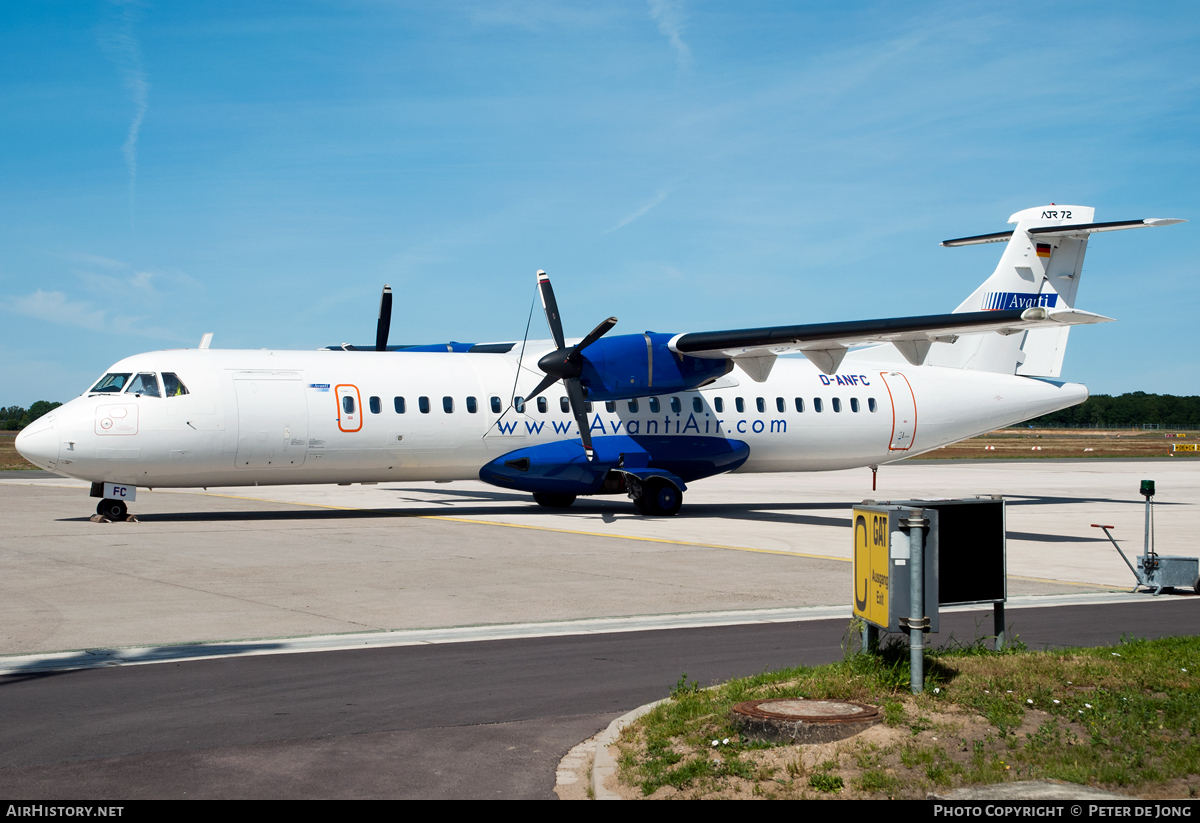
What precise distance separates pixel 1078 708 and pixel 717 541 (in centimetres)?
1206

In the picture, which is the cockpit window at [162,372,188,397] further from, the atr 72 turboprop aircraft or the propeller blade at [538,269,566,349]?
the propeller blade at [538,269,566,349]

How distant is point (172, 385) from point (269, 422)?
6.30 ft

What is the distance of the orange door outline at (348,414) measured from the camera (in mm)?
21484

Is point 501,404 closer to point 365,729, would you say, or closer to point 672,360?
point 672,360

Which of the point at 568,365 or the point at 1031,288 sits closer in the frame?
the point at 568,365

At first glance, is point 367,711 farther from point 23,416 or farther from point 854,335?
point 23,416

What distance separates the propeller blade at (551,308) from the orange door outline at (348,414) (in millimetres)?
4430

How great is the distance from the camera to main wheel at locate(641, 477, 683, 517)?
78.1 ft

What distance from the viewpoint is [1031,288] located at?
27312 millimetres

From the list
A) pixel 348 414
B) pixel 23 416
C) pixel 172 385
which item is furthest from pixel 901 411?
pixel 23 416

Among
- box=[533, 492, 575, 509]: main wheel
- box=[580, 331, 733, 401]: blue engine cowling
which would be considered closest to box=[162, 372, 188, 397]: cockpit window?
box=[580, 331, 733, 401]: blue engine cowling

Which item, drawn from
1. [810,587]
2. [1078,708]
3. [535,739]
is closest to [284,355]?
[810,587]

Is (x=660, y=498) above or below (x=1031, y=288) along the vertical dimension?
below

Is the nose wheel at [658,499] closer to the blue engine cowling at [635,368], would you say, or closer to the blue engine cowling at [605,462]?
the blue engine cowling at [605,462]
